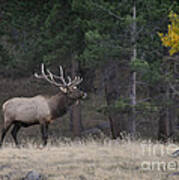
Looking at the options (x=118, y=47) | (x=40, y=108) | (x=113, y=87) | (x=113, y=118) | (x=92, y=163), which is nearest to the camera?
(x=92, y=163)

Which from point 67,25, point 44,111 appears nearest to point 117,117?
point 67,25

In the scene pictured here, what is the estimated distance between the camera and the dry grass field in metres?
6.73

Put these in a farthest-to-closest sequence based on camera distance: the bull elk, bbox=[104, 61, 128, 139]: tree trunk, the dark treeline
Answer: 1. bbox=[104, 61, 128, 139]: tree trunk
2. the dark treeline
3. the bull elk

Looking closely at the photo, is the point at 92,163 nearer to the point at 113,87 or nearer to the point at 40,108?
the point at 40,108

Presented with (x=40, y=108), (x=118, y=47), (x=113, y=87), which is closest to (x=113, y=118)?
(x=113, y=87)

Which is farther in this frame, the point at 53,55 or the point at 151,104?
the point at 53,55

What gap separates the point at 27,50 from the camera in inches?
788

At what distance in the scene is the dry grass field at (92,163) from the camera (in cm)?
673

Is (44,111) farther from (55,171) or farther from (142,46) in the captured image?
(142,46)

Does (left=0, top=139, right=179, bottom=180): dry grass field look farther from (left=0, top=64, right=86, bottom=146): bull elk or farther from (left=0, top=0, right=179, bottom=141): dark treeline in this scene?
(left=0, top=0, right=179, bottom=141): dark treeline

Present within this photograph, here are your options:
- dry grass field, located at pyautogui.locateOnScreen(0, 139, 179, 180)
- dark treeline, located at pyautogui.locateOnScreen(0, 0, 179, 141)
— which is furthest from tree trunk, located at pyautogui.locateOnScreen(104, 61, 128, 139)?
dry grass field, located at pyautogui.locateOnScreen(0, 139, 179, 180)

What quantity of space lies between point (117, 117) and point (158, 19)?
5368 millimetres

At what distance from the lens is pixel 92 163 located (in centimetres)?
765

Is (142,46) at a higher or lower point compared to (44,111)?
higher
